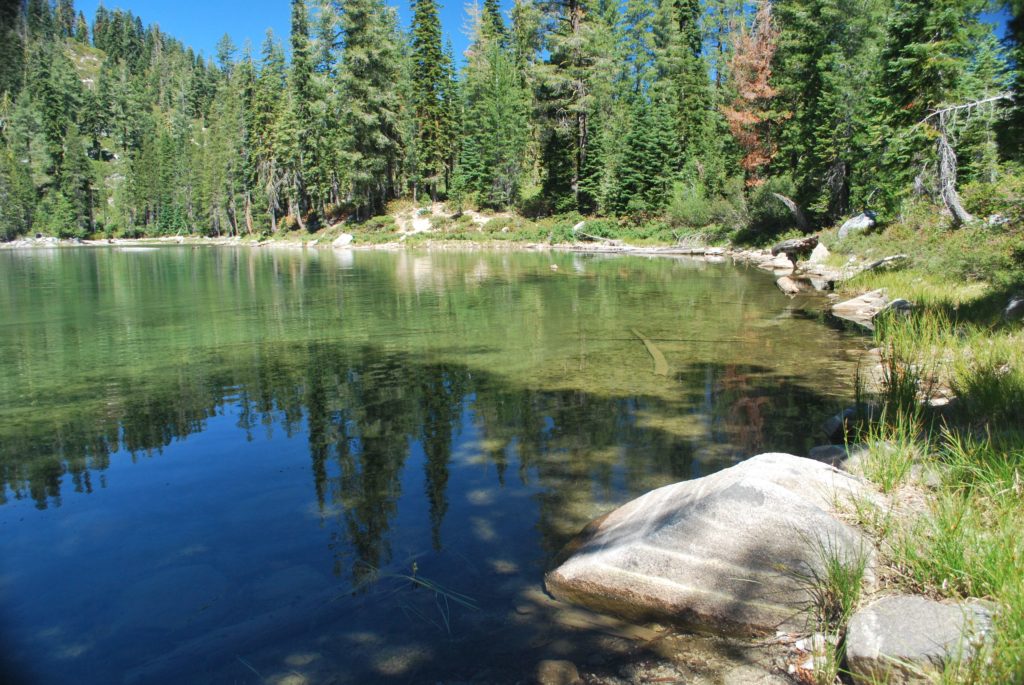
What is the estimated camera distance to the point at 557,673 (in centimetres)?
349

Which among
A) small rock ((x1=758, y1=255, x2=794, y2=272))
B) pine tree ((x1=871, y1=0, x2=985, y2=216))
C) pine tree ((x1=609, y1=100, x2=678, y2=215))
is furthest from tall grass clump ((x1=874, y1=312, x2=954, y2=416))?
pine tree ((x1=609, y1=100, x2=678, y2=215))

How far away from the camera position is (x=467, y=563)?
4824 mm

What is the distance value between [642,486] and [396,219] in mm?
52118

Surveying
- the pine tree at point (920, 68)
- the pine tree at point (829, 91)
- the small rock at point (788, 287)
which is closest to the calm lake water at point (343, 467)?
the small rock at point (788, 287)

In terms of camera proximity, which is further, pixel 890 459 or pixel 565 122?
pixel 565 122

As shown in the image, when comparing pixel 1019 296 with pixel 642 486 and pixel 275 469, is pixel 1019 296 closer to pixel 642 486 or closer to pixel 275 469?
pixel 642 486

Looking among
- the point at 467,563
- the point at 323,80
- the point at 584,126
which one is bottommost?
the point at 467,563

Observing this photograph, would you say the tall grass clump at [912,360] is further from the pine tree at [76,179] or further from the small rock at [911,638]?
the pine tree at [76,179]

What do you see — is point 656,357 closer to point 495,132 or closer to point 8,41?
point 8,41

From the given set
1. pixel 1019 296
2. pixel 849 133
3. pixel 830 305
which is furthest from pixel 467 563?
pixel 849 133

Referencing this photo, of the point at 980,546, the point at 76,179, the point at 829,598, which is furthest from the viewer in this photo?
the point at 76,179

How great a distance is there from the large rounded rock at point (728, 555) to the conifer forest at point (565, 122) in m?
3.83

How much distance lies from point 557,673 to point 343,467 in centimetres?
384

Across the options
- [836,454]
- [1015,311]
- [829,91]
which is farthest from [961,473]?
[829,91]
